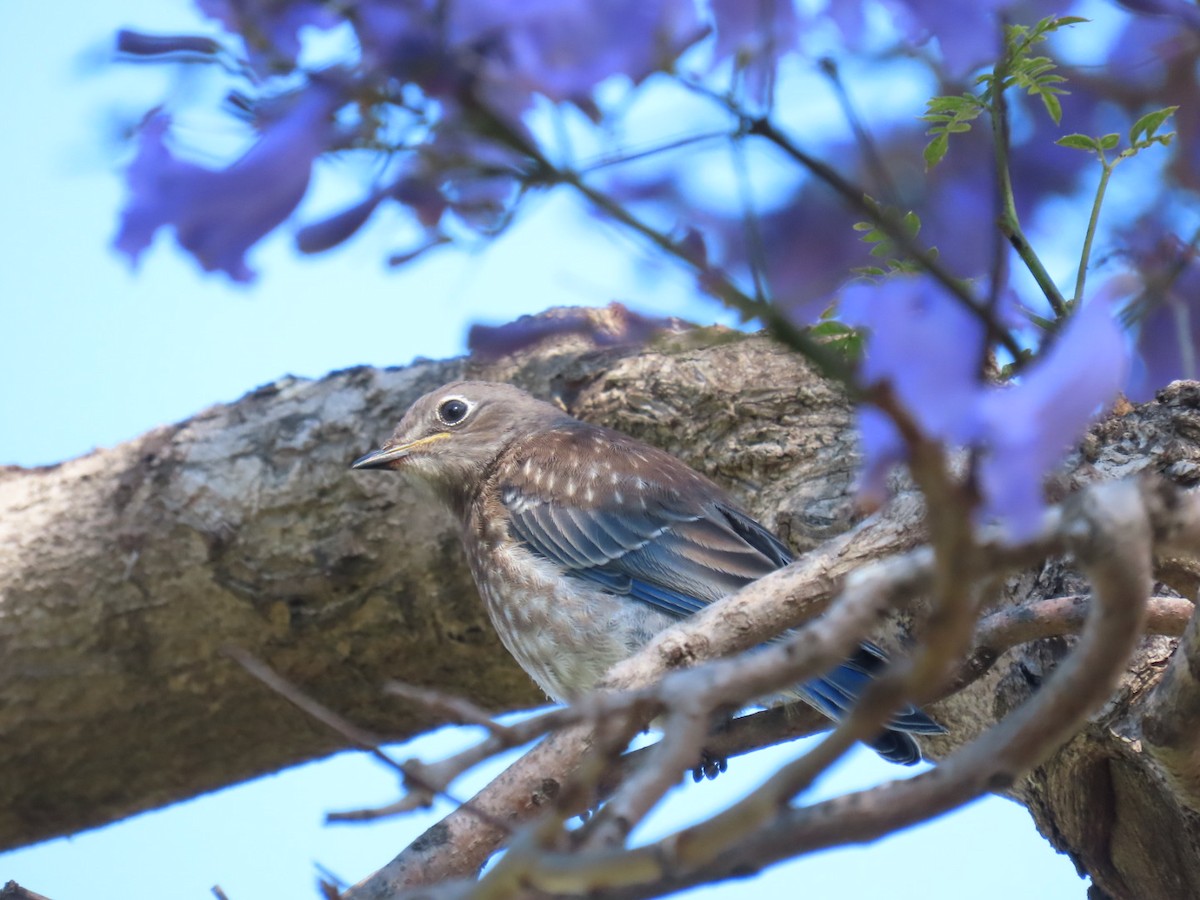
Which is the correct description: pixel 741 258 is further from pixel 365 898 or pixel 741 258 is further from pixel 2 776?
pixel 2 776

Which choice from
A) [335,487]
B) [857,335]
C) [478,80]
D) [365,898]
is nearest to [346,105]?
[478,80]

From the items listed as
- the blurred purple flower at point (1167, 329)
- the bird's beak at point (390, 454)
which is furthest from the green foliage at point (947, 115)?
the bird's beak at point (390, 454)

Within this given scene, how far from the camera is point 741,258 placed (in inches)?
80.3

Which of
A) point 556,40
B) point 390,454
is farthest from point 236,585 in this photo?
point 556,40

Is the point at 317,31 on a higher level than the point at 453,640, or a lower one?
lower

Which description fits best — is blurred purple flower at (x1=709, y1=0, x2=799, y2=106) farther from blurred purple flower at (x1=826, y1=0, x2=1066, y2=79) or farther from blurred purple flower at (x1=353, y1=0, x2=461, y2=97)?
blurred purple flower at (x1=353, y1=0, x2=461, y2=97)

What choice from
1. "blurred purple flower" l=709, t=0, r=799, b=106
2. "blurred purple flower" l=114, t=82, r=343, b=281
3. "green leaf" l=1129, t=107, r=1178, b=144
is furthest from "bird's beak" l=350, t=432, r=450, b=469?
"blurred purple flower" l=709, t=0, r=799, b=106

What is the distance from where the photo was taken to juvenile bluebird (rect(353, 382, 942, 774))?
4.01m

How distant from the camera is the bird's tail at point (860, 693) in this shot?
10.7 ft

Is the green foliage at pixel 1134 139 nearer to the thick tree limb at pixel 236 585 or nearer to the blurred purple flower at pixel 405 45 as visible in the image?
the blurred purple flower at pixel 405 45

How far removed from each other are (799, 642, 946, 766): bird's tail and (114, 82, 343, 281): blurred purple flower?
2.27 metres

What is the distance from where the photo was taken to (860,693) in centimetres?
336

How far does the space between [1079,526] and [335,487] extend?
4.13m

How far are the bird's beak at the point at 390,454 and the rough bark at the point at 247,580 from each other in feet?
1.28
